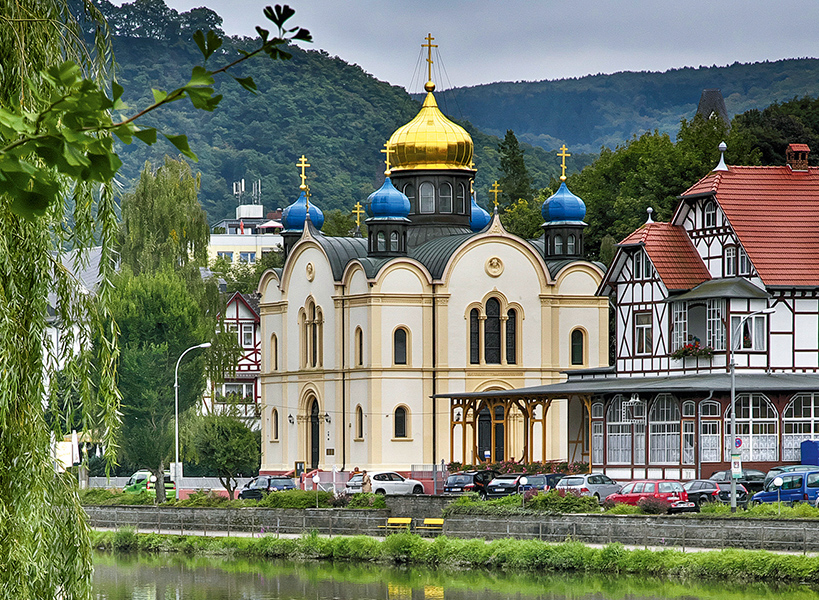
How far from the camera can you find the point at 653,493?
140 ft

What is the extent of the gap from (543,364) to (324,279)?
405 inches

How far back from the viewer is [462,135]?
2835 inches

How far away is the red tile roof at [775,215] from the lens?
5181 centimetres

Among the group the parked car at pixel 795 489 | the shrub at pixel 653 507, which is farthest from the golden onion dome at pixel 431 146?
the shrub at pixel 653 507

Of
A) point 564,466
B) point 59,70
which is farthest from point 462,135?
point 59,70

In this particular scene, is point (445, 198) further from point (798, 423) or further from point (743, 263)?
point (798, 423)

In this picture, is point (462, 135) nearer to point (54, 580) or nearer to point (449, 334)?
point (449, 334)

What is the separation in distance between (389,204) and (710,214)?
17259 mm

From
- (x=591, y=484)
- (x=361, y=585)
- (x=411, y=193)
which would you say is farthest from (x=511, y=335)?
(x=361, y=585)

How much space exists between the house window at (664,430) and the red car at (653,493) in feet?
24.1

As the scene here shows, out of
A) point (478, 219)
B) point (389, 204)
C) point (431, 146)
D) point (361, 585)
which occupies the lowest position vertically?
point (361, 585)

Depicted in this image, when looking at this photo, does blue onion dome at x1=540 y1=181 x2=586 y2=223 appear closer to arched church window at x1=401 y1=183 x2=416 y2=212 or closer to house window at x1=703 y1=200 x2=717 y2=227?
arched church window at x1=401 y1=183 x2=416 y2=212

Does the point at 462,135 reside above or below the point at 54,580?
above

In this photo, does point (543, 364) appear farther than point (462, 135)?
No
